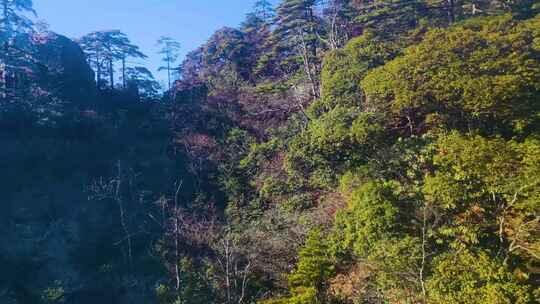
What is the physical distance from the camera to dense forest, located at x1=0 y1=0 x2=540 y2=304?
945 cm

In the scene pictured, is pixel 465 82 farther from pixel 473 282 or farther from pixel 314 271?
pixel 314 271

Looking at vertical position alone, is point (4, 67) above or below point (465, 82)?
above

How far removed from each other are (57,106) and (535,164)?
2122 cm

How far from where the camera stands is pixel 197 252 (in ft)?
53.3

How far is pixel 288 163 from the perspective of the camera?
47.3 ft

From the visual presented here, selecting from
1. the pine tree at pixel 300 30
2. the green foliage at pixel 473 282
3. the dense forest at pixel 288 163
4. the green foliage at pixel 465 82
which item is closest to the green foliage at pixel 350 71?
the dense forest at pixel 288 163

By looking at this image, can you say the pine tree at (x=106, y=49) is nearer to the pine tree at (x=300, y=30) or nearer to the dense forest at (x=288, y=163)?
the dense forest at (x=288, y=163)

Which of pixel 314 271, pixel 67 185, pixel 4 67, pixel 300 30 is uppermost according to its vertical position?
pixel 300 30

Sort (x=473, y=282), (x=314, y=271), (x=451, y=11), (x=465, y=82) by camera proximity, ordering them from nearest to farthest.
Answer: (x=473, y=282) → (x=314, y=271) → (x=465, y=82) → (x=451, y=11)

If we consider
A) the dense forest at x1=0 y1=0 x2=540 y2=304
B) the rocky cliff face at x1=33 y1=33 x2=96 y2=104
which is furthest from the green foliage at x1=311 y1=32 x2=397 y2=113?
the rocky cliff face at x1=33 y1=33 x2=96 y2=104

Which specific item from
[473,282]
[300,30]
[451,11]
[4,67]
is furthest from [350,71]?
[4,67]

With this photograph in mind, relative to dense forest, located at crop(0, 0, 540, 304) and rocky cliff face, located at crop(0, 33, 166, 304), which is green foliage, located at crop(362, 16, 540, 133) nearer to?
dense forest, located at crop(0, 0, 540, 304)

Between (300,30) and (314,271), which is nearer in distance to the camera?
(314,271)

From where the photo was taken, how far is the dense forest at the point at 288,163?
9.45 m
